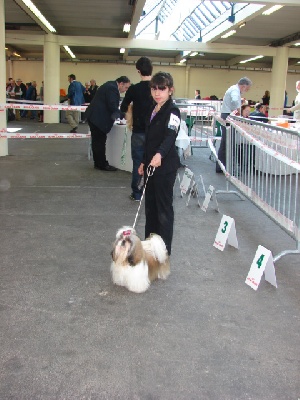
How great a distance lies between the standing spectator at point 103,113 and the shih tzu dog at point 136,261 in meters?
4.21

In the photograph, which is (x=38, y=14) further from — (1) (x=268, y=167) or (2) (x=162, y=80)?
(2) (x=162, y=80)

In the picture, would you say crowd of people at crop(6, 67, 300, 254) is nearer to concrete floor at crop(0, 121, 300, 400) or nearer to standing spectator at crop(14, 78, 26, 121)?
concrete floor at crop(0, 121, 300, 400)

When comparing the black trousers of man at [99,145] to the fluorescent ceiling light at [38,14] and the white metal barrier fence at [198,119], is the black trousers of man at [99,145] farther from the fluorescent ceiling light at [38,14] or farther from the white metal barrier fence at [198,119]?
the fluorescent ceiling light at [38,14]

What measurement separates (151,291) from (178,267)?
0.55 metres

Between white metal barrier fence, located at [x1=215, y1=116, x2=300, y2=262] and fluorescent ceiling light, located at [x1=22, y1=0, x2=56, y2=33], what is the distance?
409 inches

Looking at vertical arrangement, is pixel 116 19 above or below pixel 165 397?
above

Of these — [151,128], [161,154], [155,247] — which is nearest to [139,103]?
[151,128]

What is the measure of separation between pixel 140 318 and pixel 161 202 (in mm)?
1047

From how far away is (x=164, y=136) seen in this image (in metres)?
3.46

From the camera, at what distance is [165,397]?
2.17 m

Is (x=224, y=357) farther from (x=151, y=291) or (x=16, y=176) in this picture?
(x=16, y=176)

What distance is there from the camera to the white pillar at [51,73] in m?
19.7

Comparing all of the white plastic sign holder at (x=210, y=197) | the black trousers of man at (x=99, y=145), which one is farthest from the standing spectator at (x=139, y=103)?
the black trousers of man at (x=99, y=145)

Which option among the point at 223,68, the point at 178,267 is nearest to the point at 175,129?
the point at 178,267
